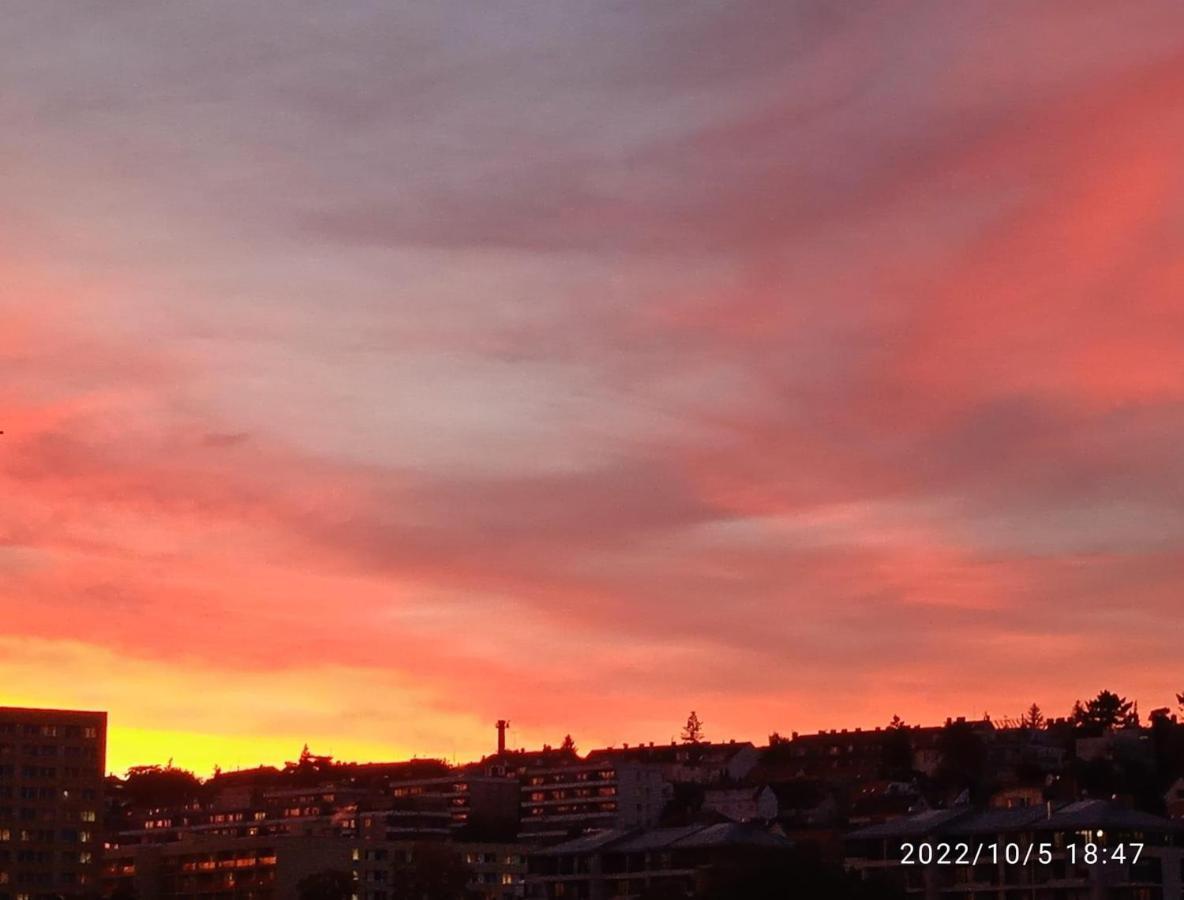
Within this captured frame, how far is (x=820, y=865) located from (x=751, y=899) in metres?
8.99

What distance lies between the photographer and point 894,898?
630 ft

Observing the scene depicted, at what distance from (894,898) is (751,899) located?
14.8 metres

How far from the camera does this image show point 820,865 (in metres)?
192

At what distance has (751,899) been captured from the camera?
186m

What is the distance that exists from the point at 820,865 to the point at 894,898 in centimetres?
753
